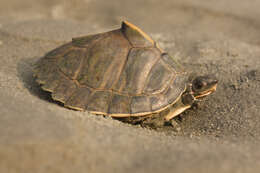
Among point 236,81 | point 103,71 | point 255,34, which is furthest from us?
point 255,34

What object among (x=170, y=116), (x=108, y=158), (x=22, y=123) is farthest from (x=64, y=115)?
(x=170, y=116)

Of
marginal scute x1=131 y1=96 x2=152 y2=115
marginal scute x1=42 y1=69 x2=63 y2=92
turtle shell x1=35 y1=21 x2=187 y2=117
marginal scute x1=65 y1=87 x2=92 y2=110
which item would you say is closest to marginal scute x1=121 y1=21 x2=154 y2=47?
turtle shell x1=35 y1=21 x2=187 y2=117

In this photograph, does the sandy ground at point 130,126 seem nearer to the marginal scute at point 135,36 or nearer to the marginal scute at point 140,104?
the marginal scute at point 140,104

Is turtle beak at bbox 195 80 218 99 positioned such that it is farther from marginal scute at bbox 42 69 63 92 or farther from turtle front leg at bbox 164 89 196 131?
marginal scute at bbox 42 69 63 92

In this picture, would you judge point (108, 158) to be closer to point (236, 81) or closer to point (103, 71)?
point (103, 71)

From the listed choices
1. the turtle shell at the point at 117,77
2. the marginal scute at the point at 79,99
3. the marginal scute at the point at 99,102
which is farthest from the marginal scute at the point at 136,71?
the marginal scute at the point at 79,99

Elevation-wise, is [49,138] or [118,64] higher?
[118,64]

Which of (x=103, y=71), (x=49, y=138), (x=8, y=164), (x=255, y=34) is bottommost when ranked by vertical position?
(x=8, y=164)
